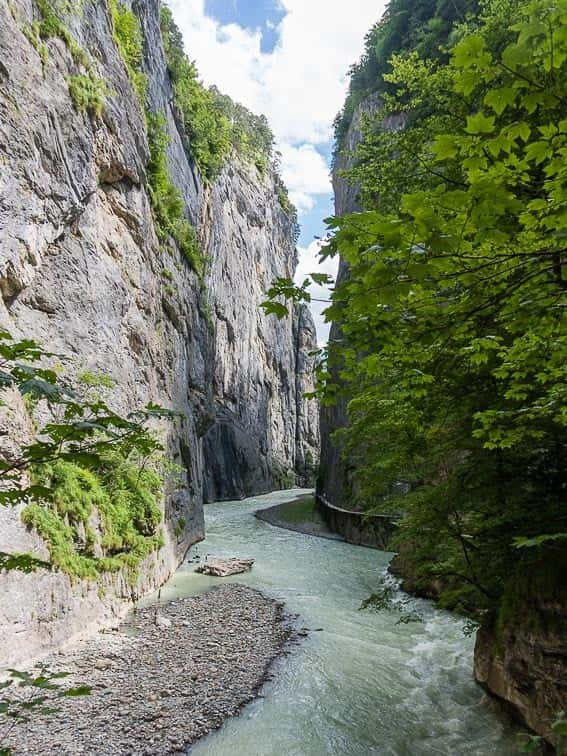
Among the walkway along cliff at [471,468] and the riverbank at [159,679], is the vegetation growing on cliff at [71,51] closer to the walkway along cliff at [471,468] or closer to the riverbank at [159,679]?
the walkway along cliff at [471,468]

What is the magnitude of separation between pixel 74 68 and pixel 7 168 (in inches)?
199

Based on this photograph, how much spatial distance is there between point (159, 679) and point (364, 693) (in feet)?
9.99

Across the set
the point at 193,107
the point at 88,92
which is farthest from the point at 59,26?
the point at 193,107

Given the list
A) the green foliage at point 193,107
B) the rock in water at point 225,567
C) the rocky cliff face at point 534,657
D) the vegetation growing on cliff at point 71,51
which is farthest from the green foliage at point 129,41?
the rocky cliff face at point 534,657

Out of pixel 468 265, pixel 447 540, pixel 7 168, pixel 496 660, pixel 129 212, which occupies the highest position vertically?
pixel 129 212

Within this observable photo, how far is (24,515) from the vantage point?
6.98m

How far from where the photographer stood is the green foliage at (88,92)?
445 inches

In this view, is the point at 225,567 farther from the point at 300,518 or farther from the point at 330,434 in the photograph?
the point at 300,518

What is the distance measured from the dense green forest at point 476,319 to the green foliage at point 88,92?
7.52 meters

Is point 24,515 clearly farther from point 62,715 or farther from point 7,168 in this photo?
point 7,168

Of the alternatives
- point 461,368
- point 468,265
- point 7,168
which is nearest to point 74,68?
Result: point 7,168

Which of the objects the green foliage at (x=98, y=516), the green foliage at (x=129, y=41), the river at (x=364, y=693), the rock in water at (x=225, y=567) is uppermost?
the green foliage at (x=129, y=41)

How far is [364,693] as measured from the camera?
21.8 feet

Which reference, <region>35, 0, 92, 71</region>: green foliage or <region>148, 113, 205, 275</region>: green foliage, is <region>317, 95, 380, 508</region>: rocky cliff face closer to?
<region>148, 113, 205, 275</region>: green foliage
